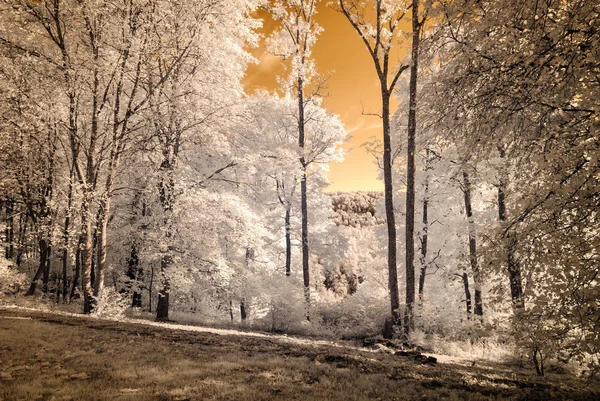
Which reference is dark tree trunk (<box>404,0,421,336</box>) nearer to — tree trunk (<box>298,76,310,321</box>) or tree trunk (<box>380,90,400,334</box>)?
tree trunk (<box>380,90,400,334</box>)

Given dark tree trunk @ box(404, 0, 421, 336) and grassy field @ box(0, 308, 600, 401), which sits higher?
dark tree trunk @ box(404, 0, 421, 336)

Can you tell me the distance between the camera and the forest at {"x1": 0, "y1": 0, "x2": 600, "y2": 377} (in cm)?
498

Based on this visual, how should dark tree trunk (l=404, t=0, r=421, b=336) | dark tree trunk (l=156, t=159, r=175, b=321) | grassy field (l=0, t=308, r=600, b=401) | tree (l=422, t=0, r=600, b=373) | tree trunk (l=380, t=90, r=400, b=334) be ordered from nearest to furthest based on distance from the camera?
tree (l=422, t=0, r=600, b=373), grassy field (l=0, t=308, r=600, b=401), dark tree trunk (l=404, t=0, r=421, b=336), tree trunk (l=380, t=90, r=400, b=334), dark tree trunk (l=156, t=159, r=175, b=321)

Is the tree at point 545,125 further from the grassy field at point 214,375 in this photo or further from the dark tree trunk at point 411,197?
the dark tree trunk at point 411,197

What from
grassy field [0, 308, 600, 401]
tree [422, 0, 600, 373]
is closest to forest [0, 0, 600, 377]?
tree [422, 0, 600, 373]

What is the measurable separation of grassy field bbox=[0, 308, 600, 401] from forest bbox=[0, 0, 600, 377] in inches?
38.9

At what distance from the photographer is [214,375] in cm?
531

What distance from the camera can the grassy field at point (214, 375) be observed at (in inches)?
176

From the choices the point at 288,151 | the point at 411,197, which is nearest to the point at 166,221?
the point at 288,151

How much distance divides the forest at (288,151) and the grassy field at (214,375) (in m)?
0.99

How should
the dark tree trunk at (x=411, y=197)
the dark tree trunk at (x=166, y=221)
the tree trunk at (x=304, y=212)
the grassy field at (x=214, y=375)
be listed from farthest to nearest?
the tree trunk at (x=304, y=212) → the dark tree trunk at (x=166, y=221) → the dark tree trunk at (x=411, y=197) → the grassy field at (x=214, y=375)

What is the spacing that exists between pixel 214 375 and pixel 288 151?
11.9m

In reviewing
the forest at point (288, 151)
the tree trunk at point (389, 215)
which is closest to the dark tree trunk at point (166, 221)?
the forest at point (288, 151)

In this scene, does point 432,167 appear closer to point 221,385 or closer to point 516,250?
point 516,250
